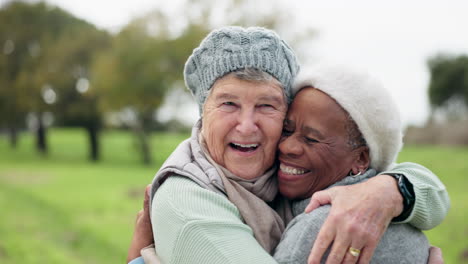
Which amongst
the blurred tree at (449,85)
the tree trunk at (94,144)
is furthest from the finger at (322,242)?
the blurred tree at (449,85)

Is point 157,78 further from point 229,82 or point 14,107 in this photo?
point 229,82

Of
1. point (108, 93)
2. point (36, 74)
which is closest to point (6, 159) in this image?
point (36, 74)

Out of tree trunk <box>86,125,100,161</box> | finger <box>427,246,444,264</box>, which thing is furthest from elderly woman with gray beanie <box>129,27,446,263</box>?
tree trunk <box>86,125,100,161</box>

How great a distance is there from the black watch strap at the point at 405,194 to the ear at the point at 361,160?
0.63ft

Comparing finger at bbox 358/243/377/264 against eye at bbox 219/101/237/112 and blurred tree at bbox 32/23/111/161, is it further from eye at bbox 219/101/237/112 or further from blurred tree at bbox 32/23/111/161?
blurred tree at bbox 32/23/111/161

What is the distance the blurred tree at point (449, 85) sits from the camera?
3419 cm

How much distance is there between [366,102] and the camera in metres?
2.08

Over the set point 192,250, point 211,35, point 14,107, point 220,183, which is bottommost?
point 14,107

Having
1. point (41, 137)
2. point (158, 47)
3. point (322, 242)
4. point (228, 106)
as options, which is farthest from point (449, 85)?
point (322, 242)

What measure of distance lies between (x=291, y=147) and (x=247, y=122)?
254 millimetres

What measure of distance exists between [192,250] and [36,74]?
32.0 m

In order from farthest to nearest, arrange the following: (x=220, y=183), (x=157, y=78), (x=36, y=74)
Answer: (x=36, y=74)
(x=157, y=78)
(x=220, y=183)

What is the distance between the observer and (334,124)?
2.12 meters

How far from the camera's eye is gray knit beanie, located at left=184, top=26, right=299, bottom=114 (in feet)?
7.13
